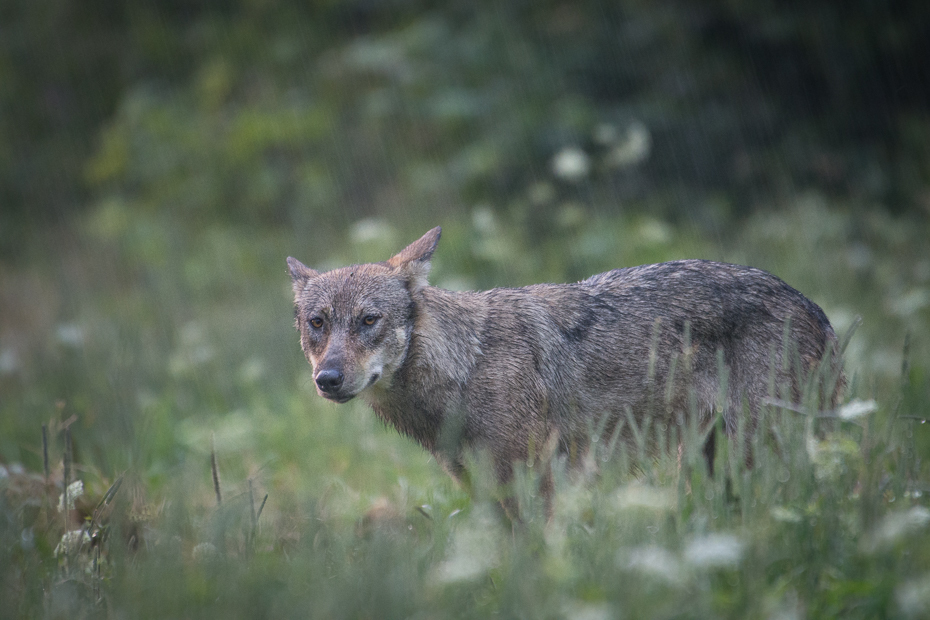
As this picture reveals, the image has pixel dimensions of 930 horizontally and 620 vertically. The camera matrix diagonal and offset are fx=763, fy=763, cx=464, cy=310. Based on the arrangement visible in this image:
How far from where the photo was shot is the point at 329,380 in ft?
12.2

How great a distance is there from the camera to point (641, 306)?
4.25m

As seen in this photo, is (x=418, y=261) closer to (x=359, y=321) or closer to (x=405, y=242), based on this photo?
(x=359, y=321)

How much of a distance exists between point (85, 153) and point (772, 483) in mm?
13298

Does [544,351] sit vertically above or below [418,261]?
below

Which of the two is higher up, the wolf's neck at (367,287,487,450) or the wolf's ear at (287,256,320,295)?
the wolf's ear at (287,256,320,295)

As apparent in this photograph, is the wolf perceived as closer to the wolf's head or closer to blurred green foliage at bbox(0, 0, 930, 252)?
the wolf's head

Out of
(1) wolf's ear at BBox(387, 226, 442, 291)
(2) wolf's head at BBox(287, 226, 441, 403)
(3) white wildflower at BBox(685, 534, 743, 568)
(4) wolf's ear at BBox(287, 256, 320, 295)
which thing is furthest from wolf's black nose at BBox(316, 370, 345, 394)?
(3) white wildflower at BBox(685, 534, 743, 568)

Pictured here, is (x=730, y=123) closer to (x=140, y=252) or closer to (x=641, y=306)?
(x=641, y=306)

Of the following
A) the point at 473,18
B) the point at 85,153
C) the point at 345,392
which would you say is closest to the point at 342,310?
the point at 345,392

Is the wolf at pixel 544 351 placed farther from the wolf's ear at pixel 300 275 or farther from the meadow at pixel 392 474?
the meadow at pixel 392 474

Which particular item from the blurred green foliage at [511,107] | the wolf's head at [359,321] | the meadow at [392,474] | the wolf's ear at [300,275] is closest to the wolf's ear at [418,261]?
the wolf's head at [359,321]

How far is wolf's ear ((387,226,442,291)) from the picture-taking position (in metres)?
4.21

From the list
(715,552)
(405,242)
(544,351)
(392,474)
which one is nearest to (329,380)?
(544,351)

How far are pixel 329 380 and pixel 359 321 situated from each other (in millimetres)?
418
